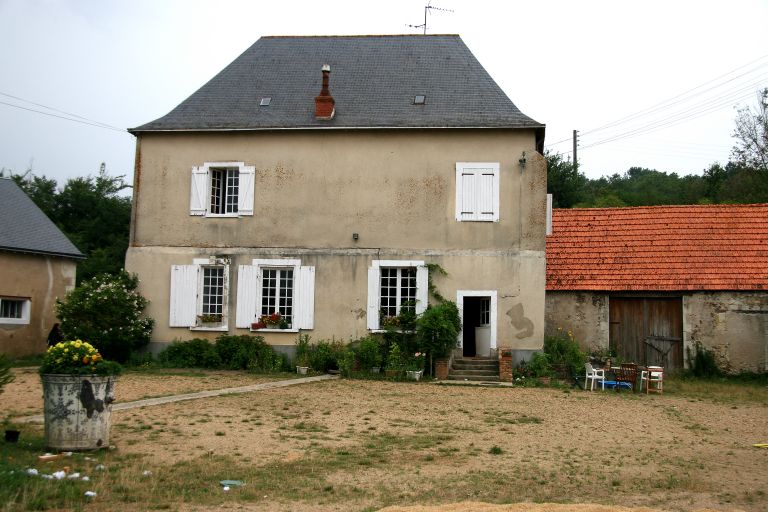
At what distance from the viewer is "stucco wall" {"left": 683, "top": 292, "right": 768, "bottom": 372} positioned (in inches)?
763

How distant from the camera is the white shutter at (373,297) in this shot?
738 inches

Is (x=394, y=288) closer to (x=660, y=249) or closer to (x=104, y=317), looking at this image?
(x=104, y=317)

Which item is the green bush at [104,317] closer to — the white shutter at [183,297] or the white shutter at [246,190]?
the white shutter at [183,297]

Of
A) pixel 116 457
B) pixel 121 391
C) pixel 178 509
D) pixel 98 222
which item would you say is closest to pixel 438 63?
pixel 121 391

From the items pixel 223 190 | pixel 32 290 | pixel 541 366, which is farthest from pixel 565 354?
pixel 32 290

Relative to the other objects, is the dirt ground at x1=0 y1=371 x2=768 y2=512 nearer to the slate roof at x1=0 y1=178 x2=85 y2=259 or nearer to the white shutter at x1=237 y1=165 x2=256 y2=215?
the white shutter at x1=237 y1=165 x2=256 y2=215

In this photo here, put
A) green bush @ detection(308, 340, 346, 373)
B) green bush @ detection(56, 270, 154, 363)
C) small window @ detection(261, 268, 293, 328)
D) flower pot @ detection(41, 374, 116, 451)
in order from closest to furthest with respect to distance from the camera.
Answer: flower pot @ detection(41, 374, 116, 451) → green bush @ detection(56, 270, 154, 363) → green bush @ detection(308, 340, 346, 373) → small window @ detection(261, 268, 293, 328)

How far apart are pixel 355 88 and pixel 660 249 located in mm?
9167

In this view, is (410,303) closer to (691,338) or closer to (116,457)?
(691,338)

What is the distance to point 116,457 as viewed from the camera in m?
8.67

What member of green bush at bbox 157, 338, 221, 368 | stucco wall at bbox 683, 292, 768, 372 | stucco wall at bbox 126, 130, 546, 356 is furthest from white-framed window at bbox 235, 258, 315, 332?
stucco wall at bbox 683, 292, 768, 372

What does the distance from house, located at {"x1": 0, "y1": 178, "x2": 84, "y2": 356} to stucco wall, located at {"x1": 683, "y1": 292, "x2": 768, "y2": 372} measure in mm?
18036

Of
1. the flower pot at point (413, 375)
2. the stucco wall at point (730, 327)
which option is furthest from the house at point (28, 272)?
the stucco wall at point (730, 327)

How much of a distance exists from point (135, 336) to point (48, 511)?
41.6 ft
